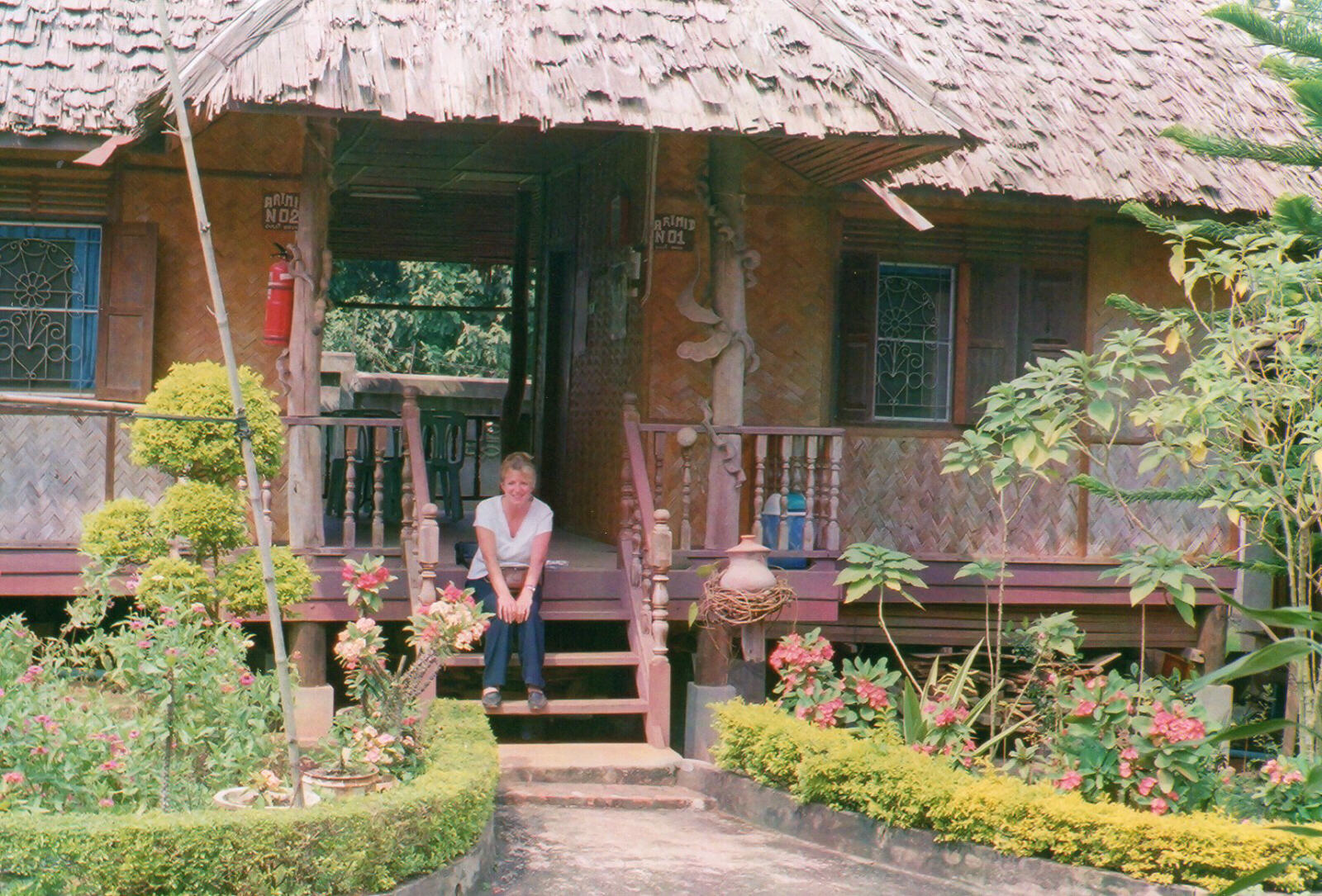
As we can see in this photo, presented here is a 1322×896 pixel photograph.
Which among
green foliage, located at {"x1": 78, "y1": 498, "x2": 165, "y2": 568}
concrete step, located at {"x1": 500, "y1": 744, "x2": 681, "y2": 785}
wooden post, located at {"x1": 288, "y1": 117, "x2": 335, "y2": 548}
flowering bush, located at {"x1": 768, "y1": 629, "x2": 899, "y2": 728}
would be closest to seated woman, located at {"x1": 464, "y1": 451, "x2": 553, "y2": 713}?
concrete step, located at {"x1": 500, "y1": 744, "x2": 681, "y2": 785}

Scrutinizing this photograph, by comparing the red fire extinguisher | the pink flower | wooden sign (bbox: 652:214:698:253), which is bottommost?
the pink flower

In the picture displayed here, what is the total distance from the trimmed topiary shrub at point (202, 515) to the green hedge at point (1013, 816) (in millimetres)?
2636

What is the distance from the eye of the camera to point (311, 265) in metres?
7.89

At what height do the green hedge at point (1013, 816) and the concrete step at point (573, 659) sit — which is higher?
the concrete step at point (573, 659)

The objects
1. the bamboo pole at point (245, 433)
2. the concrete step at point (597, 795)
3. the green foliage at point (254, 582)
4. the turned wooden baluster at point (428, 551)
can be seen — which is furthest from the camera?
the turned wooden baluster at point (428, 551)

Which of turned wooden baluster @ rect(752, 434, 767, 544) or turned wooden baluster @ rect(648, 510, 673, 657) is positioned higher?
turned wooden baluster @ rect(752, 434, 767, 544)

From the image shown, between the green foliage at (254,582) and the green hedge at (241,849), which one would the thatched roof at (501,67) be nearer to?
the green foliage at (254,582)

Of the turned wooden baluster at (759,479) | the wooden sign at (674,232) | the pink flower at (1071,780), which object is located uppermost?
the wooden sign at (674,232)

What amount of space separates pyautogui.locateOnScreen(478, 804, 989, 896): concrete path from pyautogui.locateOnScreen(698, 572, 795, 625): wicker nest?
1085 mm

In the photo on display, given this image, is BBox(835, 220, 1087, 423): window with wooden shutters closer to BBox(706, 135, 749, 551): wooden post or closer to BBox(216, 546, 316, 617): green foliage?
BBox(706, 135, 749, 551): wooden post

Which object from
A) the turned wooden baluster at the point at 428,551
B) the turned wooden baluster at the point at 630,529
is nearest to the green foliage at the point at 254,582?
the turned wooden baluster at the point at 428,551

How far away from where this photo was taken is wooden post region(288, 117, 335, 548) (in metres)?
7.86

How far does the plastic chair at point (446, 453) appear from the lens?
11281 millimetres

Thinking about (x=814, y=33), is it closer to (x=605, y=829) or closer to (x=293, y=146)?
(x=293, y=146)
